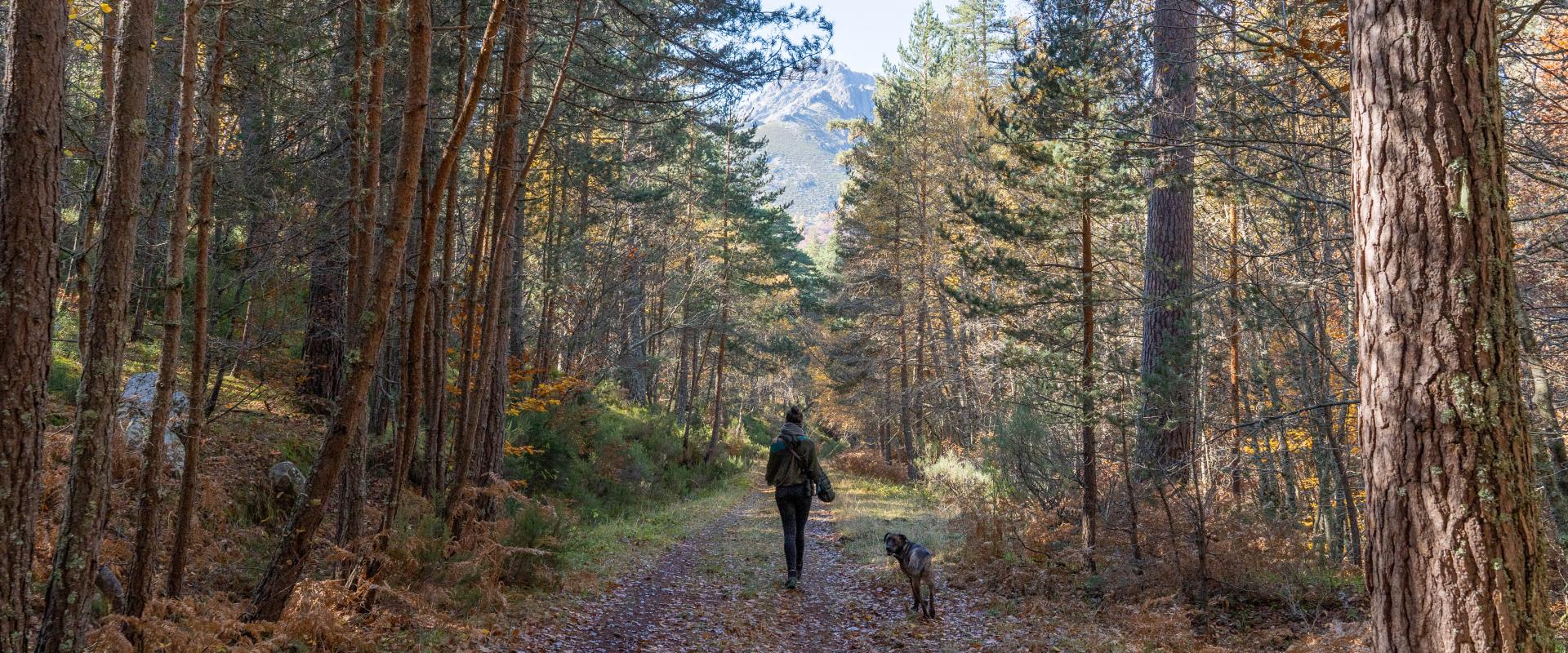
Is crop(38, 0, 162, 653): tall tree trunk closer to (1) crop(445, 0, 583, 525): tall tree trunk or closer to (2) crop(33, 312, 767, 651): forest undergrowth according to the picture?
(2) crop(33, 312, 767, 651): forest undergrowth

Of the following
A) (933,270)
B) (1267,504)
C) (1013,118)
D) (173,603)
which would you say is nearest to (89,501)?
(173,603)

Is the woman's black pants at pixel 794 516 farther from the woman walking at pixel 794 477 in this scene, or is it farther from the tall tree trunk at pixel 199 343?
the tall tree trunk at pixel 199 343

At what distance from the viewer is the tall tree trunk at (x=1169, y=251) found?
672cm

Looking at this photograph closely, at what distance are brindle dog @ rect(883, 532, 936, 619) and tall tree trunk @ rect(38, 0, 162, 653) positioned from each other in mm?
5745

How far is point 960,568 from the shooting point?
31.0 feet

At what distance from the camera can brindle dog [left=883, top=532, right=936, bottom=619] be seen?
23.4 ft

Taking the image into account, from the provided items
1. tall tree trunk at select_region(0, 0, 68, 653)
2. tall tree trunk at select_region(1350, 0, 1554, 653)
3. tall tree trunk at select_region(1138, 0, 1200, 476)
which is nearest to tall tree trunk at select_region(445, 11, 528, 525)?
tall tree trunk at select_region(0, 0, 68, 653)

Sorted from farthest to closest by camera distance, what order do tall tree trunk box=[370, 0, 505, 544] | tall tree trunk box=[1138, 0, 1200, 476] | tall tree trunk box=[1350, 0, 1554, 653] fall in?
1. tall tree trunk box=[1138, 0, 1200, 476]
2. tall tree trunk box=[370, 0, 505, 544]
3. tall tree trunk box=[1350, 0, 1554, 653]

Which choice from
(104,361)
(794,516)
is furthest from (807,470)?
(104,361)

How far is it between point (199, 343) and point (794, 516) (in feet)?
18.2

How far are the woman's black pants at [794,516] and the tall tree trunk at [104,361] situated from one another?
5.49m

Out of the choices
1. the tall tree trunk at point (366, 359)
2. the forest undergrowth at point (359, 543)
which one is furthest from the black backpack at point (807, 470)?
the tall tree trunk at point (366, 359)

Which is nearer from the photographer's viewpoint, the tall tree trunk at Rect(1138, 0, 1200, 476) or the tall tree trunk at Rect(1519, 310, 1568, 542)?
the tall tree trunk at Rect(1519, 310, 1568, 542)

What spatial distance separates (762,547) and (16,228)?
9450 millimetres
